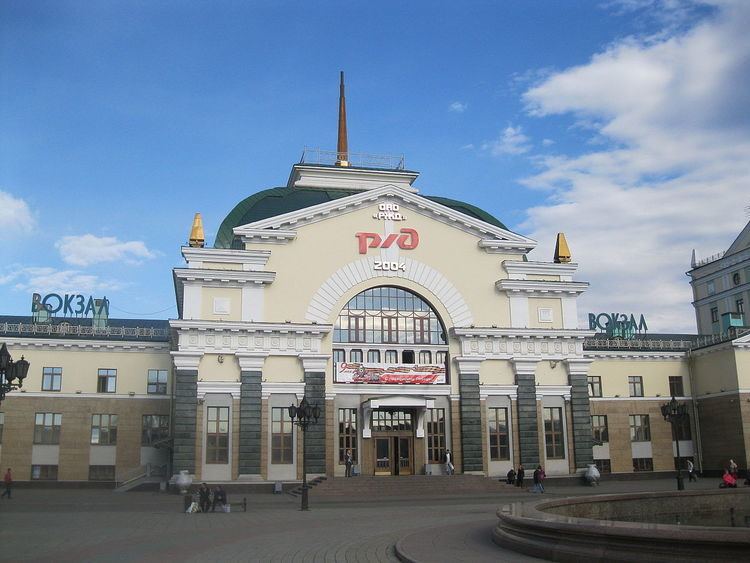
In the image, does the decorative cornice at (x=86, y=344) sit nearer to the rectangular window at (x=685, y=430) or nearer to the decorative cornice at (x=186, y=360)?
the decorative cornice at (x=186, y=360)

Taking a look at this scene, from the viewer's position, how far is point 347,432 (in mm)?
42469

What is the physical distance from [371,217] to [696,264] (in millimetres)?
49932

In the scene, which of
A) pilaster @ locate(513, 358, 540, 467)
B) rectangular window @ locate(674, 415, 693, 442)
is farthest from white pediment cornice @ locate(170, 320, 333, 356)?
rectangular window @ locate(674, 415, 693, 442)

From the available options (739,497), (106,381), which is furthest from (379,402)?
(739,497)

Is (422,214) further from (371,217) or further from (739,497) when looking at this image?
(739,497)

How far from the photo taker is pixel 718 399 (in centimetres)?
5147

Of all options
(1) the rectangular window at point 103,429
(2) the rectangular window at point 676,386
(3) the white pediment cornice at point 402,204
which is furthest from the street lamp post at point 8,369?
(2) the rectangular window at point 676,386

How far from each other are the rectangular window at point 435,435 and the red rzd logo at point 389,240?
935cm

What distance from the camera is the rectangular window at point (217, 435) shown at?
4031 centimetres

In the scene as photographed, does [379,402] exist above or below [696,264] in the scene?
below

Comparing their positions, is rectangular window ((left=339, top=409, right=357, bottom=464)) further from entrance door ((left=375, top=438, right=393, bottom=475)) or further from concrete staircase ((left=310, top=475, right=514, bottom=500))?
concrete staircase ((left=310, top=475, right=514, bottom=500))

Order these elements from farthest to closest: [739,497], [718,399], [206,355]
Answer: [718,399] < [206,355] < [739,497]

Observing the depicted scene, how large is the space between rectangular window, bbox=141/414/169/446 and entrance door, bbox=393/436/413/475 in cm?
1377

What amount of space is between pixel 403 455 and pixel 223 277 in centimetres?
1352
